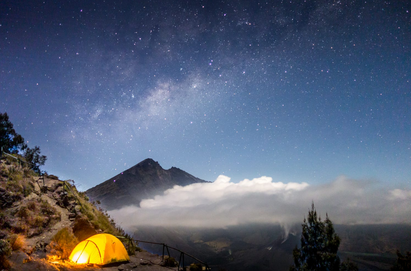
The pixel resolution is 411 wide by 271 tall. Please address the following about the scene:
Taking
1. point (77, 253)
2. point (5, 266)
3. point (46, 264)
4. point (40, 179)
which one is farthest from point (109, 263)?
point (40, 179)

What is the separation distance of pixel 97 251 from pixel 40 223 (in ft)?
14.6

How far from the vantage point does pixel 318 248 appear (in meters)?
42.3

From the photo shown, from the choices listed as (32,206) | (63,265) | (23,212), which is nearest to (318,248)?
(63,265)

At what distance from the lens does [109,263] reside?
14305 mm

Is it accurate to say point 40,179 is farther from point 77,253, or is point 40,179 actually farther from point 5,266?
point 5,266

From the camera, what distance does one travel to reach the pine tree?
38438mm

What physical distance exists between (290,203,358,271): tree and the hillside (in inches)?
1475

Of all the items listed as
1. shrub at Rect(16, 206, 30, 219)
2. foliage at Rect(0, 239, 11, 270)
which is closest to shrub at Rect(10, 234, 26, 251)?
foliage at Rect(0, 239, 11, 270)

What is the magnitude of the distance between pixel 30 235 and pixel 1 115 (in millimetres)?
36982

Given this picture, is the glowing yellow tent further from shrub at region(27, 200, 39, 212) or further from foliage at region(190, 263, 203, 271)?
foliage at region(190, 263, 203, 271)

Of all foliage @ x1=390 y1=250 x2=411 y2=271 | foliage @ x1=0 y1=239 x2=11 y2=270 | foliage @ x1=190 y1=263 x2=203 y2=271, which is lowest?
foliage @ x1=390 y1=250 x2=411 y2=271

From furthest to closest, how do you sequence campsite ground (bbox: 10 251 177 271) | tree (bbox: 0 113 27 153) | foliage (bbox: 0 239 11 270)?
tree (bbox: 0 113 27 153) → campsite ground (bbox: 10 251 177 271) → foliage (bbox: 0 239 11 270)

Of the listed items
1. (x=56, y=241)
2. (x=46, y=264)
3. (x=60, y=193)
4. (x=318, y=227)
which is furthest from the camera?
(x=318, y=227)

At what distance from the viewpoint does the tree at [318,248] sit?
38416 millimetres
